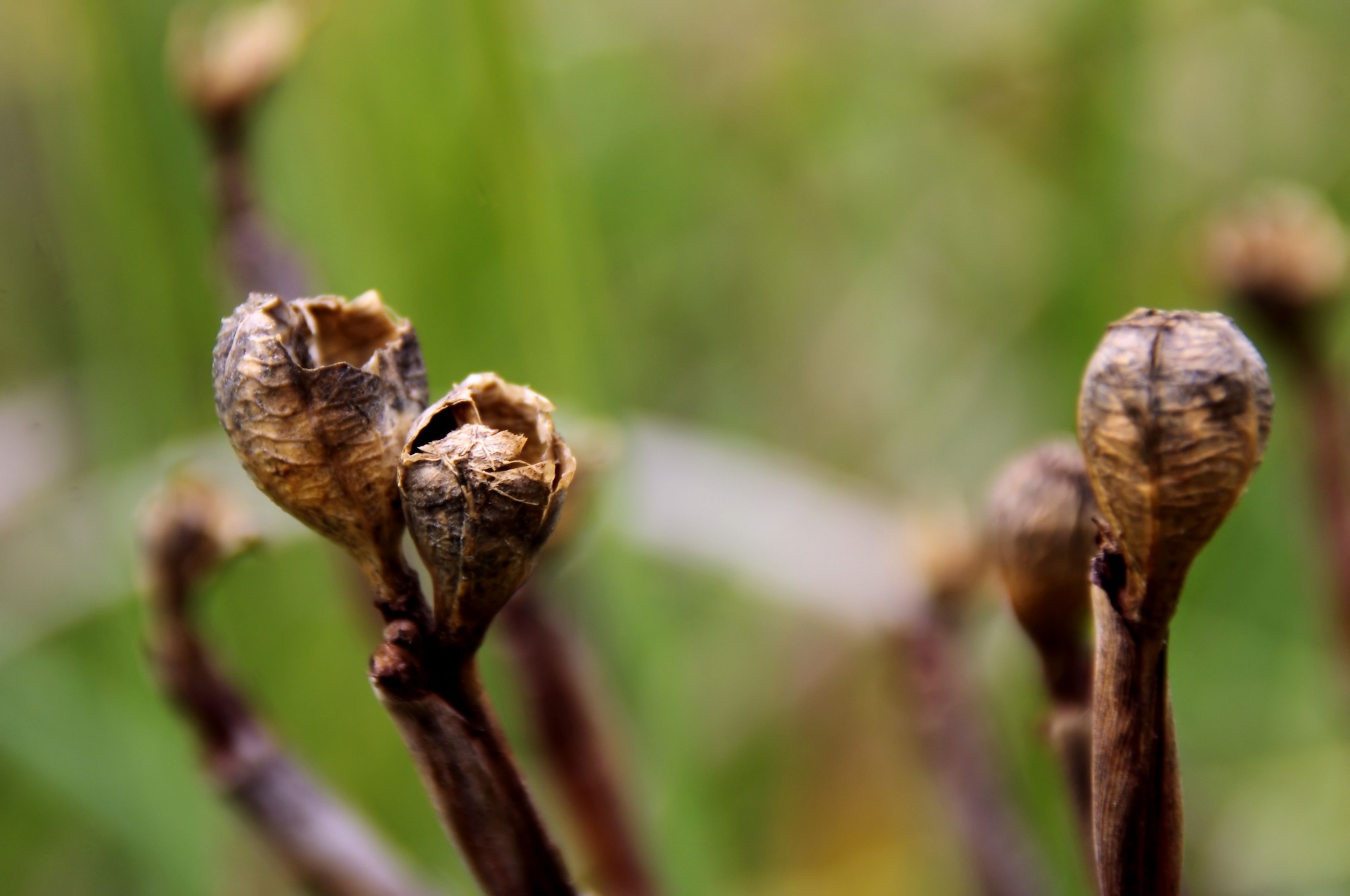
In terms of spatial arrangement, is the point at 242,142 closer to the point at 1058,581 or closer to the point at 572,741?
the point at 572,741

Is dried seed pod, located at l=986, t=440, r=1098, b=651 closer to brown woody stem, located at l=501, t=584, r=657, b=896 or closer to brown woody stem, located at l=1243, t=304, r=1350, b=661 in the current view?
brown woody stem, located at l=501, t=584, r=657, b=896

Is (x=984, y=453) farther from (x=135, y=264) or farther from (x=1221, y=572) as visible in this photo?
(x=135, y=264)

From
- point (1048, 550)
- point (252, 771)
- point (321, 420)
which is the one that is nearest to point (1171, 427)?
point (1048, 550)

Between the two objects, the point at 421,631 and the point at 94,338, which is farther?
the point at 94,338

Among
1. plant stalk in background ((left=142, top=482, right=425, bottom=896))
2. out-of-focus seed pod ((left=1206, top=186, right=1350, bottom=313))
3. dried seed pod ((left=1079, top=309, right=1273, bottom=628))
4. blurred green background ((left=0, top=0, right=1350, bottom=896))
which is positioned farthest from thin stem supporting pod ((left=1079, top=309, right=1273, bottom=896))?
out-of-focus seed pod ((left=1206, top=186, right=1350, bottom=313))

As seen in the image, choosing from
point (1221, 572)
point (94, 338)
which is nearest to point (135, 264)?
point (94, 338)

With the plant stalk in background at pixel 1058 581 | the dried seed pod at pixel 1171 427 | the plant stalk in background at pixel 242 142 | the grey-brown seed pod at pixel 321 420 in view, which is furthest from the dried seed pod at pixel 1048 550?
the plant stalk in background at pixel 242 142

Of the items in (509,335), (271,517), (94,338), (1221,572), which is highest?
(94,338)
